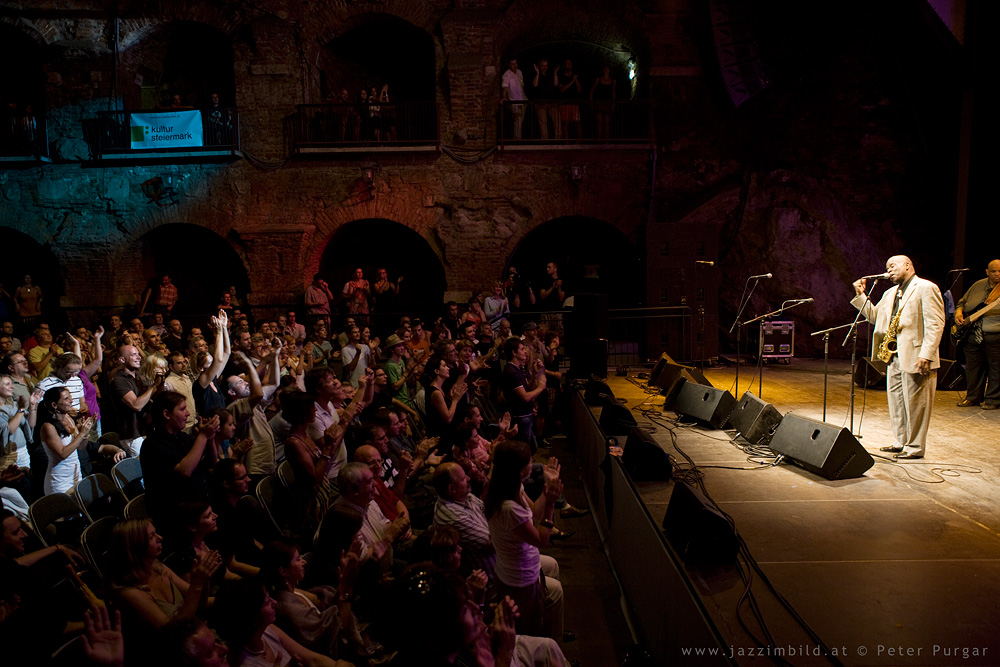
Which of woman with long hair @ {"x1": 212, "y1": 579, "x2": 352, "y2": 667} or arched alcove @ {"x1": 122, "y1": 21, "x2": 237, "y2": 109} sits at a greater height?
arched alcove @ {"x1": 122, "y1": 21, "x2": 237, "y2": 109}

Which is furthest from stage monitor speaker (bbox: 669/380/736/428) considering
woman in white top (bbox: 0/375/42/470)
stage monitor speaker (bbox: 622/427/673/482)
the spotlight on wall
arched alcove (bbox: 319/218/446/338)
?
the spotlight on wall

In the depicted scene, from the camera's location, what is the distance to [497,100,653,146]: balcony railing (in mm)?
12750

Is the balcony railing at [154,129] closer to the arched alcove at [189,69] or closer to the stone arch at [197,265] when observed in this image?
the arched alcove at [189,69]

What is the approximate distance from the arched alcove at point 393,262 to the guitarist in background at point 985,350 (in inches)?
402

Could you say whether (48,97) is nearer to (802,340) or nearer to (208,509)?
(208,509)

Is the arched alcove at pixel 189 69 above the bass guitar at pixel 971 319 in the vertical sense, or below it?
above

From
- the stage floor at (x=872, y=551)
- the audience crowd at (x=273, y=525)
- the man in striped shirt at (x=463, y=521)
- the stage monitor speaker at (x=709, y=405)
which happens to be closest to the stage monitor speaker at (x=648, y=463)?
the stage floor at (x=872, y=551)

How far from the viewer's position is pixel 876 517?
13.4 ft

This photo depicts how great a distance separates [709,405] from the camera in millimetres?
6551

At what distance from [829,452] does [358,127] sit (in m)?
11.1

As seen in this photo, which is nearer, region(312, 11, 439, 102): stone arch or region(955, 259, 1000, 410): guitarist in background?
region(955, 259, 1000, 410): guitarist in background

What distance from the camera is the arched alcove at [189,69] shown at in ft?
45.3

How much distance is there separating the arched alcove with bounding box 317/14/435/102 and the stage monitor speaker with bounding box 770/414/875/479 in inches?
459

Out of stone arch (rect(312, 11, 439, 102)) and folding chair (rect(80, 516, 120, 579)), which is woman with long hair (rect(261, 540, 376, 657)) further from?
stone arch (rect(312, 11, 439, 102))
